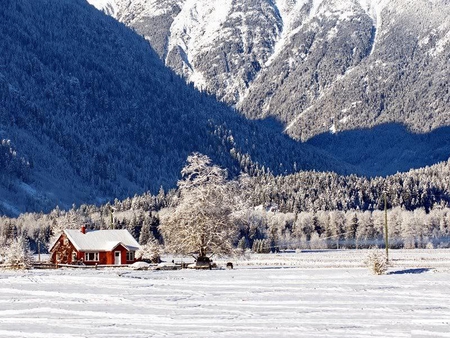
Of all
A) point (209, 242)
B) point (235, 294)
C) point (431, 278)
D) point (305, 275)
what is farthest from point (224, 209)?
point (235, 294)

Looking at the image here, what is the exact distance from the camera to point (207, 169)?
9412 cm

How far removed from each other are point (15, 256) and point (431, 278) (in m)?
39.5

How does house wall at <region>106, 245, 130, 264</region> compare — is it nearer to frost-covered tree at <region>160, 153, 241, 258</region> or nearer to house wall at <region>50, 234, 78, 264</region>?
house wall at <region>50, 234, 78, 264</region>

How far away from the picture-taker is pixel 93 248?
369 ft

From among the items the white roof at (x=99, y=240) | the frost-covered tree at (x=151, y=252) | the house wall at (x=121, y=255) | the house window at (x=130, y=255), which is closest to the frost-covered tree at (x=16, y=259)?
the frost-covered tree at (x=151, y=252)

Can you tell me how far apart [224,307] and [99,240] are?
221 ft

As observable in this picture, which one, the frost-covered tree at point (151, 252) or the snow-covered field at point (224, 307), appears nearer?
the snow-covered field at point (224, 307)

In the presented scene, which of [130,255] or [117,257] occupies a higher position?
[130,255]

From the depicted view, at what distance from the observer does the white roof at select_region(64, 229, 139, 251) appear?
11175cm

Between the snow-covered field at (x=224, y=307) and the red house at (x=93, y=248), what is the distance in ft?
143

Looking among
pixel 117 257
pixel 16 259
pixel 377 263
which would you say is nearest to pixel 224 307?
pixel 377 263

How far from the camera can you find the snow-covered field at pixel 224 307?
40031 mm

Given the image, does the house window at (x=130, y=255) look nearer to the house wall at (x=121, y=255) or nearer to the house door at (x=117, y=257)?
the house wall at (x=121, y=255)

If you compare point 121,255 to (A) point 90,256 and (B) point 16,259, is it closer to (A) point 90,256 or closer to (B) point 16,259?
(A) point 90,256
